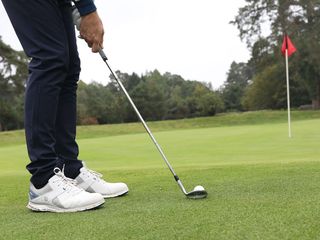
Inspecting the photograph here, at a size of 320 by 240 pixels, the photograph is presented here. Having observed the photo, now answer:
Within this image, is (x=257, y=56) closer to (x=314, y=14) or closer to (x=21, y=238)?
(x=314, y=14)

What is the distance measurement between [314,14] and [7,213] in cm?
3386

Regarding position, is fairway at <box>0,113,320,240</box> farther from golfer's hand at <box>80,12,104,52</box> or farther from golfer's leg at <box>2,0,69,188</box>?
golfer's hand at <box>80,12,104,52</box>

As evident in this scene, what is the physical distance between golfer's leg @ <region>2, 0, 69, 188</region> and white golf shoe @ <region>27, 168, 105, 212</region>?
0.04m

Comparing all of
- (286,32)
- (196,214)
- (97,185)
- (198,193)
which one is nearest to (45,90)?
(97,185)

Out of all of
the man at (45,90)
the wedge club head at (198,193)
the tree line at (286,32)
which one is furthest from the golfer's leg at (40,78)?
the tree line at (286,32)

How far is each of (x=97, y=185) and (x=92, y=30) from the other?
803mm

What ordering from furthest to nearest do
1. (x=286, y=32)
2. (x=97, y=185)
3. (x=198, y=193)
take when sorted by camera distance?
1. (x=286, y=32)
2. (x=97, y=185)
3. (x=198, y=193)

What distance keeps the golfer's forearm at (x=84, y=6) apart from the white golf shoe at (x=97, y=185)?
82 cm

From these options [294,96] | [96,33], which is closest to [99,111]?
[294,96]

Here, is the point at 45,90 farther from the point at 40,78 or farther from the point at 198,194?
the point at 198,194

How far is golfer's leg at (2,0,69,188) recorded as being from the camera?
2.19 meters

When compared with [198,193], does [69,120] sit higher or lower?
higher

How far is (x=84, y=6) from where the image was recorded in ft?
7.55

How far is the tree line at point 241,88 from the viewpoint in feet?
109
